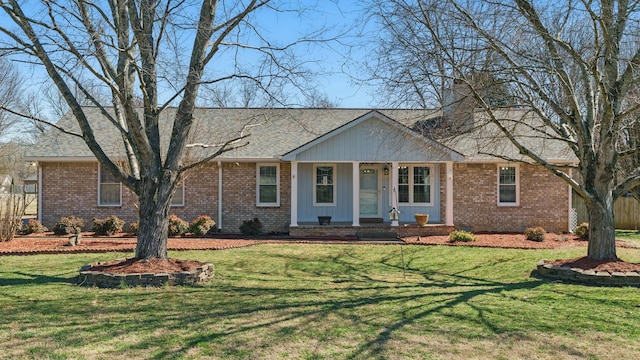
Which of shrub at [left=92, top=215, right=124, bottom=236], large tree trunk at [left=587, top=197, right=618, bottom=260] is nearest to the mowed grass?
large tree trunk at [left=587, top=197, right=618, bottom=260]

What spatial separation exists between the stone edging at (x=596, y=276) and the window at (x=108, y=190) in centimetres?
1517

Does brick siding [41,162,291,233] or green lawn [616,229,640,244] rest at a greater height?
brick siding [41,162,291,233]

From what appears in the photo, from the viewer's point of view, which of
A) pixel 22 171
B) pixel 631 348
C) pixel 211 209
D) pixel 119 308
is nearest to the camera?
pixel 631 348

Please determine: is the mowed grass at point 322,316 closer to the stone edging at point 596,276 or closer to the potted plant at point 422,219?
the stone edging at point 596,276

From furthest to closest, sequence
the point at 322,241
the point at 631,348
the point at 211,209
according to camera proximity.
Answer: the point at 211,209 < the point at 322,241 < the point at 631,348

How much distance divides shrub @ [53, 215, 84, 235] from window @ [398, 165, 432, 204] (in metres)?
11.8

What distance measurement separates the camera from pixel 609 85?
389 inches

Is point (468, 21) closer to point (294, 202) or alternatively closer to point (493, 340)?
point (493, 340)

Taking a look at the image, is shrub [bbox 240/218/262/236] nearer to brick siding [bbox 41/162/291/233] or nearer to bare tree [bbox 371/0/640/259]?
brick siding [bbox 41/162/291/233]

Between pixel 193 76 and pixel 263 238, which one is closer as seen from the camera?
pixel 193 76

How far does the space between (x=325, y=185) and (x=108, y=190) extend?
816 cm

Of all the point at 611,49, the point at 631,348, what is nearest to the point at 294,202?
the point at 611,49

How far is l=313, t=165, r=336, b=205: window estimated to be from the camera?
19453mm

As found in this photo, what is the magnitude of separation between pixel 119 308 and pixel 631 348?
6.63m
